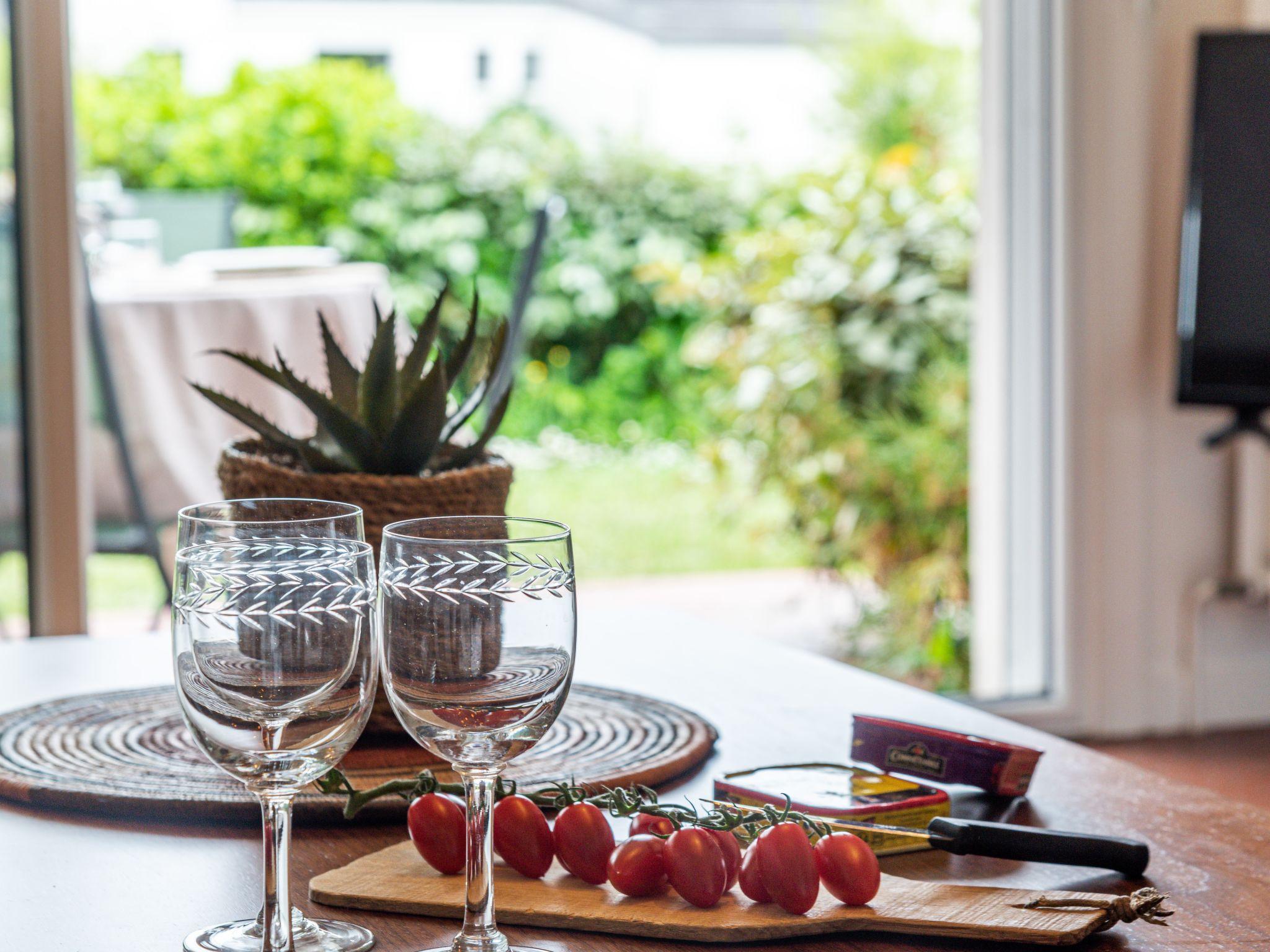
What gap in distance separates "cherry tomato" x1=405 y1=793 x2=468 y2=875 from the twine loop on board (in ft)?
0.80

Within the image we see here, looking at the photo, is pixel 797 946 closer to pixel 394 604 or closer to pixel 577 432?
pixel 394 604

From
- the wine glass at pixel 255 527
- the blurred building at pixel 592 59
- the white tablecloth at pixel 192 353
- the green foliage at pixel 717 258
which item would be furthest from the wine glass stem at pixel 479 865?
the blurred building at pixel 592 59

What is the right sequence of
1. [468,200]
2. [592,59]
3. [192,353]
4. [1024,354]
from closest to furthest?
1. [192,353]
2. [1024,354]
3. [468,200]
4. [592,59]

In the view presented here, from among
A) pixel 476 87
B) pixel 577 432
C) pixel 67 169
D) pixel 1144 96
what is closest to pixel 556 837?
pixel 67 169

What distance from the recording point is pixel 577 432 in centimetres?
593

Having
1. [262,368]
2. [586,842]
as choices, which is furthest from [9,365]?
[586,842]

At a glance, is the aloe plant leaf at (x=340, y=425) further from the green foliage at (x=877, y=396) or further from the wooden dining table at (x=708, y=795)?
the green foliage at (x=877, y=396)

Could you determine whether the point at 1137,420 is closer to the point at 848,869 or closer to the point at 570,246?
the point at 848,869

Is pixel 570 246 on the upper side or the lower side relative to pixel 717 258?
upper

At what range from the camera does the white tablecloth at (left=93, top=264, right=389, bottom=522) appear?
2.49m

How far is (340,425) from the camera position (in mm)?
→ 911

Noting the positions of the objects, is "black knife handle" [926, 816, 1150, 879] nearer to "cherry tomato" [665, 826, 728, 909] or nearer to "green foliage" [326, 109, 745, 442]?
"cherry tomato" [665, 826, 728, 909]

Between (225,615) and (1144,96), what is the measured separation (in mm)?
2585

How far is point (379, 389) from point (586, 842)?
14.1 inches
